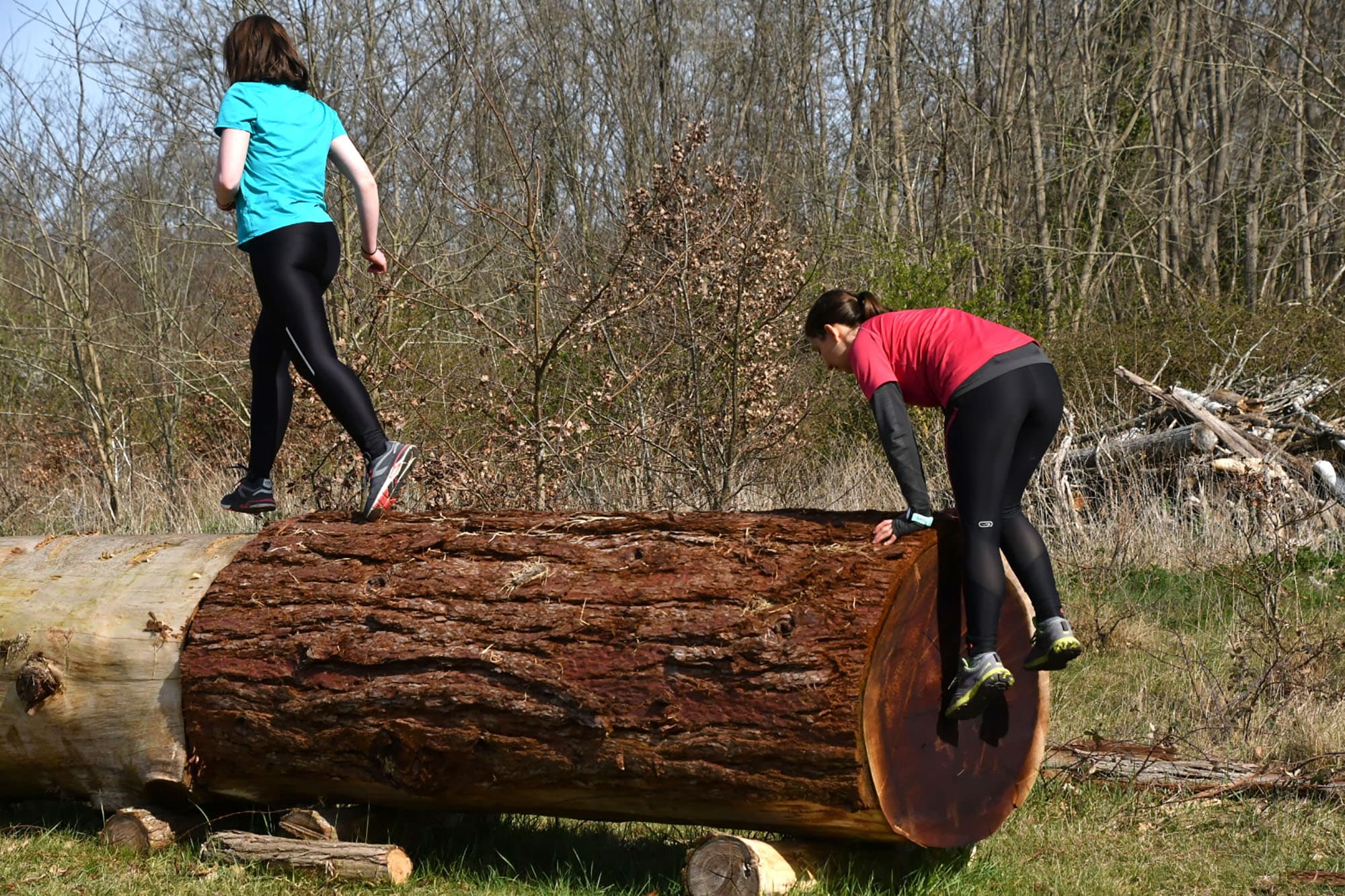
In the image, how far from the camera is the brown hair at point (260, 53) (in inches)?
174

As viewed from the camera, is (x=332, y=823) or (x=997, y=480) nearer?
(x=997, y=480)

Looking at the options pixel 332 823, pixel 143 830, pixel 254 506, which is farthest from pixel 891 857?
pixel 254 506

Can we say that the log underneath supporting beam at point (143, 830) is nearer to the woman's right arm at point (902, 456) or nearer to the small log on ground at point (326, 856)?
the small log on ground at point (326, 856)

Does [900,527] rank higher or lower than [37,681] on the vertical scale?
higher

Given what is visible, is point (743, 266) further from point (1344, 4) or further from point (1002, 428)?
point (1344, 4)

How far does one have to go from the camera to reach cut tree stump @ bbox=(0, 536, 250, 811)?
420cm

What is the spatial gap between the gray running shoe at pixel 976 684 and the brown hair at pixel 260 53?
313cm

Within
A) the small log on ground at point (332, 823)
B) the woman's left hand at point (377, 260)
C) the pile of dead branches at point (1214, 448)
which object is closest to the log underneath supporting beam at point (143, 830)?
the small log on ground at point (332, 823)

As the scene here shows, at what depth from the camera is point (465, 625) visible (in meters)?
3.74

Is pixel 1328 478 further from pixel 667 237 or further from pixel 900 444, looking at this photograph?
pixel 900 444

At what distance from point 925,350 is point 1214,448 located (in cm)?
636

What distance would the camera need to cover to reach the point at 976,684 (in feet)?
11.5

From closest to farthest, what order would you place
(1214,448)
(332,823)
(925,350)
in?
(925,350), (332,823), (1214,448)

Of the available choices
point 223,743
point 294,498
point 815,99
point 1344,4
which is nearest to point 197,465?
point 294,498
